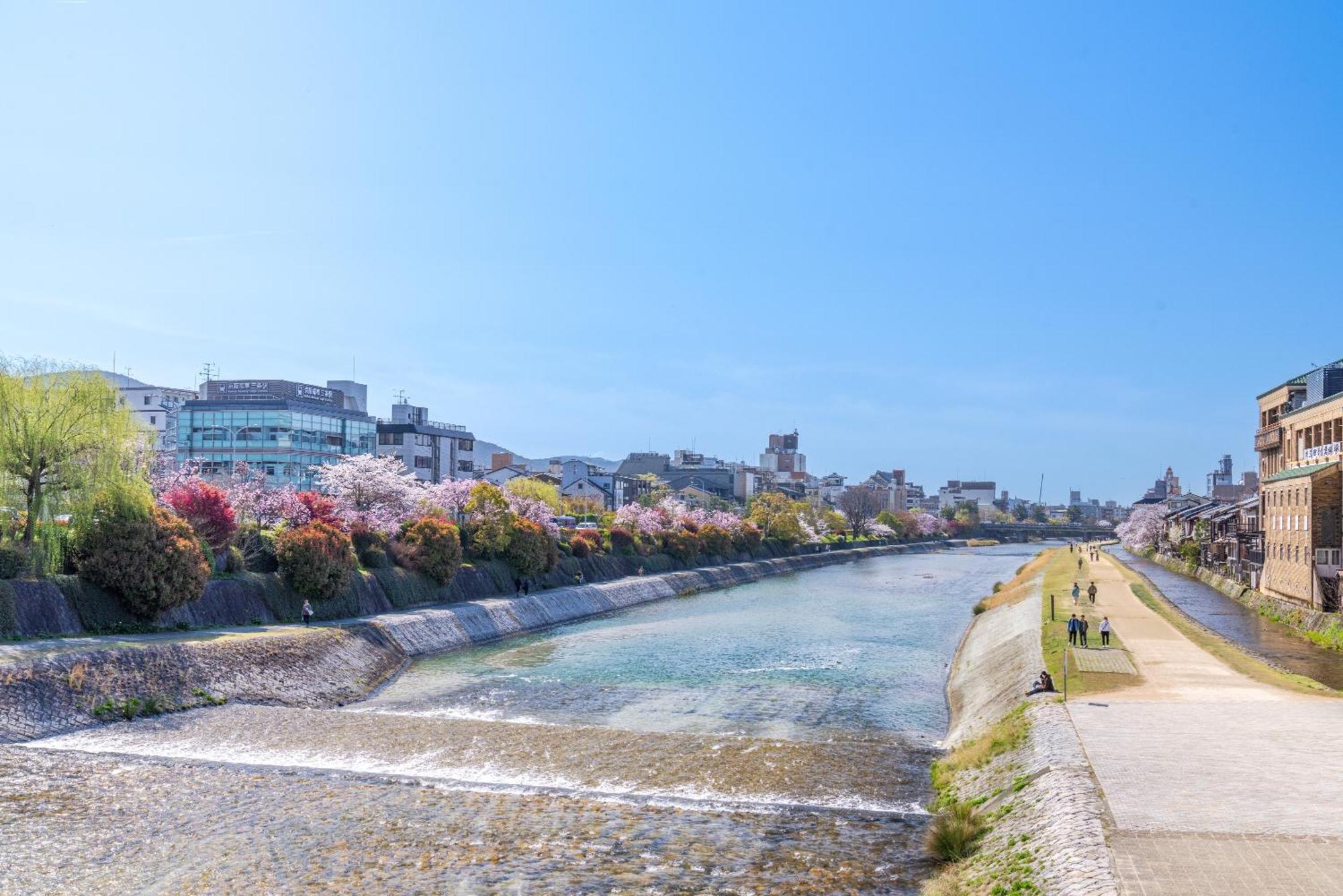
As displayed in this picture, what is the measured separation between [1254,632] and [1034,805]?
42740 millimetres

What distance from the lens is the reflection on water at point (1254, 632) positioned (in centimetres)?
3981

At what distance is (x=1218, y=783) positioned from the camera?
60.4 ft

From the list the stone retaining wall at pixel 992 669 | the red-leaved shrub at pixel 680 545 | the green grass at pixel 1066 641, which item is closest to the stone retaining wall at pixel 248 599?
the red-leaved shrub at pixel 680 545

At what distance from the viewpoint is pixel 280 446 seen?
92.8 meters

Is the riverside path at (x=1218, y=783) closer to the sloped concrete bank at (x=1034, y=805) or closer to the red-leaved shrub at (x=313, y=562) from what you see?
the sloped concrete bank at (x=1034, y=805)

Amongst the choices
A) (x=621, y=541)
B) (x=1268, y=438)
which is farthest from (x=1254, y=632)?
(x=621, y=541)

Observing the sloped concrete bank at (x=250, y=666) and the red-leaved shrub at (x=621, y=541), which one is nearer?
the sloped concrete bank at (x=250, y=666)

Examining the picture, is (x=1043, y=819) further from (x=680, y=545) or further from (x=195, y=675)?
(x=680, y=545)

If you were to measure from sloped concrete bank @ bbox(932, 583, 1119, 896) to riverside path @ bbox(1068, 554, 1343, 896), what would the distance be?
382 mm

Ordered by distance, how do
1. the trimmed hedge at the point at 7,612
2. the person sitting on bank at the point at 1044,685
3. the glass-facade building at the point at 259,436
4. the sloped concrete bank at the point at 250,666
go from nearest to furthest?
1. the sloped concrete bank at the point at 250,666
2. the person sitting on bank at the point at 1044,685
3. the trimmed hedge at the point at 7,612
4. the glass-facade building at the point at 259,436

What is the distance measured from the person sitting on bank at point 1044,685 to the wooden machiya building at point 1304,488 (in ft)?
107

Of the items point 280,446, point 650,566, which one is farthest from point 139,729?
point 280,446

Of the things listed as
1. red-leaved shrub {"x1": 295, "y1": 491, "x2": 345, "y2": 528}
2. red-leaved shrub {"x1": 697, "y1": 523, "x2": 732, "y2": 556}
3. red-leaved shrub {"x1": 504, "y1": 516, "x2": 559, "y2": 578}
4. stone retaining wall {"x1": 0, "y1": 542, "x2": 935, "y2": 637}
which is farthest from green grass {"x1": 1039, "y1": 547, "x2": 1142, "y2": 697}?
red-leaved shrub {"x1": 697, "y1": 523, "x2": 732, "y2": 556}

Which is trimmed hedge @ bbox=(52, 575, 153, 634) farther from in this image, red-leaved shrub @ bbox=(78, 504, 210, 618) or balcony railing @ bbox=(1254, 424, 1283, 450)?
balcony railing @ bbox=(1254, 424, 1283, 450)
